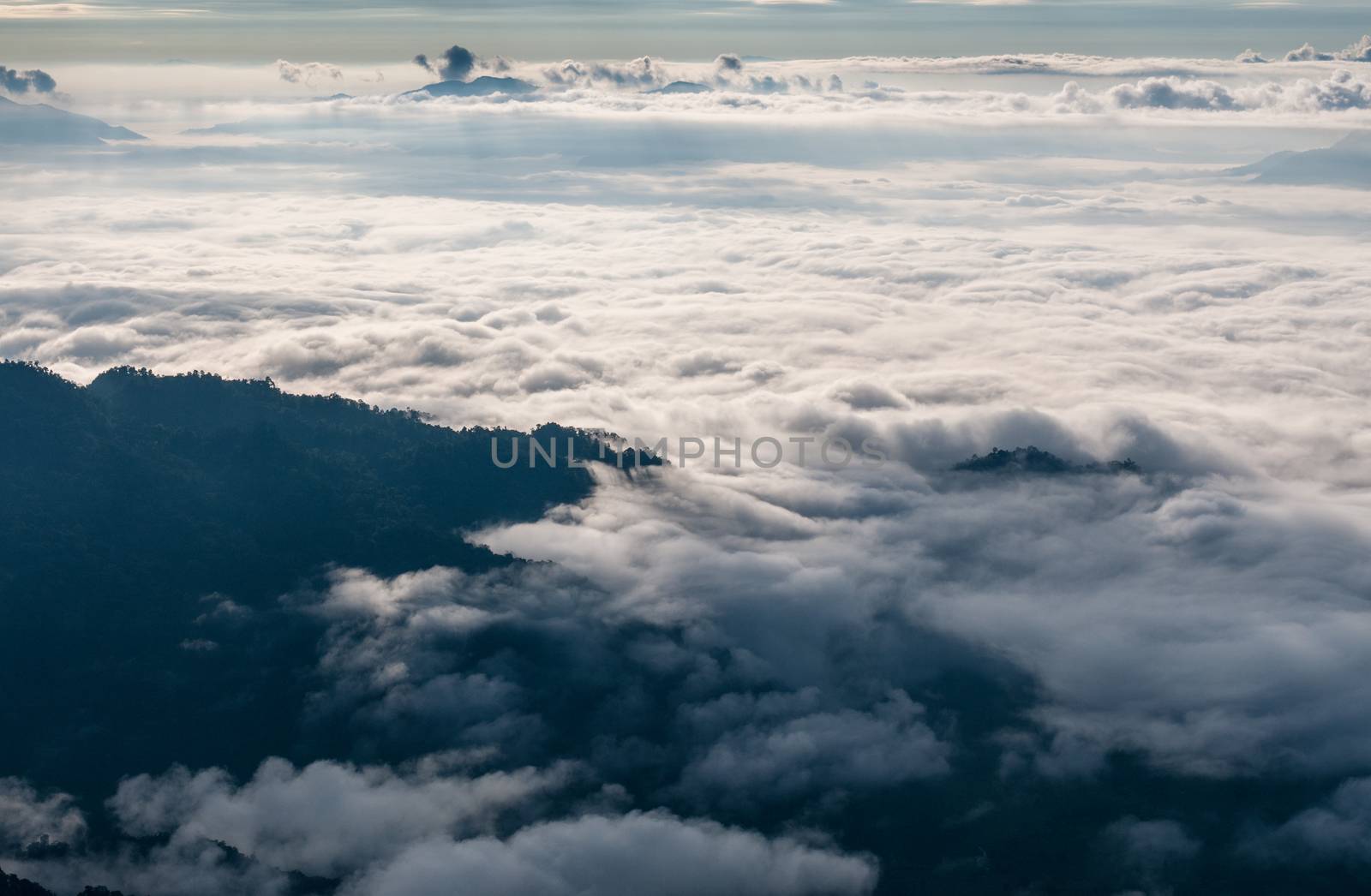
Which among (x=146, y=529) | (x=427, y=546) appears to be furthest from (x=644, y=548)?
(x=146, y=529)

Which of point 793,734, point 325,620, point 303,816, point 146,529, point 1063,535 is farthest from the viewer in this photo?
point 146,529

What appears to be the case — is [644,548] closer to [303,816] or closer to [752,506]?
[752,506]

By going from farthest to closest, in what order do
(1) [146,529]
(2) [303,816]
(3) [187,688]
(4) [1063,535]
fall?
(1) [146,529] → (4) [1063,535] → (3) [187,688] → (2) [303,816]

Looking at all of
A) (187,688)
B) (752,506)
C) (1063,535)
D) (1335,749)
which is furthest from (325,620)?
(1335,749)

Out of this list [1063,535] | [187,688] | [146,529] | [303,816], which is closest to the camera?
[303,816]

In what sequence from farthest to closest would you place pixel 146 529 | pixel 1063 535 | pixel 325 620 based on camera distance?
pixel 146 529
pixel 1063 535
pixel 325 620

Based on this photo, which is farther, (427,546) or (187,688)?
(427,546)

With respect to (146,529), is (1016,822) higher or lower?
lower

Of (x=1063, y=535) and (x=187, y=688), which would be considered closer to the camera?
(x=187, y=688)

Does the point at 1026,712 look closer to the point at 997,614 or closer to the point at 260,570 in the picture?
the point at 997,614
